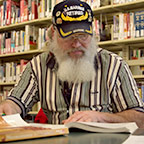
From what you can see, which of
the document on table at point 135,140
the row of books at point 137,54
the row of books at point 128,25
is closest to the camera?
the document on table at point 135,140

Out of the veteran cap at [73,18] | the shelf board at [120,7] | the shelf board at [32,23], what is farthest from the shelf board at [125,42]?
the veteran cap at [73,18]

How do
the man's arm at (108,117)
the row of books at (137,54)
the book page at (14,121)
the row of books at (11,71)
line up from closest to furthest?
the book page at (14,121) → the man's arm at (108,117) → the row of books at (137,54) → the row of books at (11,71)

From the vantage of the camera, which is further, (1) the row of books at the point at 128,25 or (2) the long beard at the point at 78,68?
(1) the row of books at the point at 128,25

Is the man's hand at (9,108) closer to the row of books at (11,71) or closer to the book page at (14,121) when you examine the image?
the book page at (14,121)

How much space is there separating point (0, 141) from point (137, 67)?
2.12 m

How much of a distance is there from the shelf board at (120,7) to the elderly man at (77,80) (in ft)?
4.03

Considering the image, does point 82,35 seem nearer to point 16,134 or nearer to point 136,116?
point 136,116

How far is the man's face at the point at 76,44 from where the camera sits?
4.88ft

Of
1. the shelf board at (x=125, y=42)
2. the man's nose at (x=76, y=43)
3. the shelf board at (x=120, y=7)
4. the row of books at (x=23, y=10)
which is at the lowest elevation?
the man's nose at (x=76, y=43)

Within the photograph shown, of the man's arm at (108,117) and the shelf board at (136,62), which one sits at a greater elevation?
the shelf board at (136,62)

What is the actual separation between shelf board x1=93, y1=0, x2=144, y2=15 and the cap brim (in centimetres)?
130

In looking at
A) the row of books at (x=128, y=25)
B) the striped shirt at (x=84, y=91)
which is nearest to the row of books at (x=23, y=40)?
the row of books at (x=128, y=25)

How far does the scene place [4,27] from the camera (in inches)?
142

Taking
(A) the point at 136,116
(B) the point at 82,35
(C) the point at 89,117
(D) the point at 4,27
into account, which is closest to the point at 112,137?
(C) the point at 89,117
